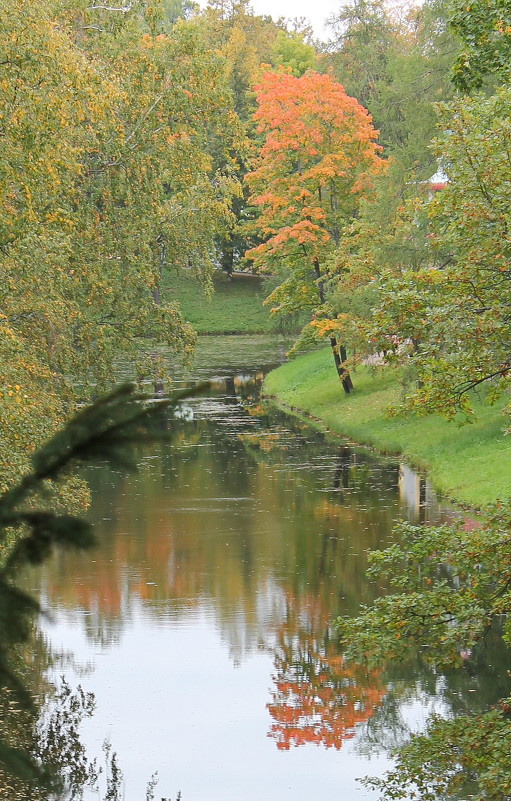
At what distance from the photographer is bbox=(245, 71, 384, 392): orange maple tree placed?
36812 millimetres

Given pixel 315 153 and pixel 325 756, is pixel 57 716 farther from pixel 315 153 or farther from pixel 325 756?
pixel 315 153

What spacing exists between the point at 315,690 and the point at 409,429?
56.4 ft

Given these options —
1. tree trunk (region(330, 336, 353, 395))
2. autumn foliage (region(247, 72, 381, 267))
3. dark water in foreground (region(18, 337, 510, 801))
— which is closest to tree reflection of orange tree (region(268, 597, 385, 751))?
dark water in foreground (region(18, 337, 510, 801))

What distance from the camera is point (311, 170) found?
1444 inches

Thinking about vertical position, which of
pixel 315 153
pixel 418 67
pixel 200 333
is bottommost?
pixel 200 333

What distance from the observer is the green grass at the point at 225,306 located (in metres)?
69.7

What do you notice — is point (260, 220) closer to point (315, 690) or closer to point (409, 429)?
point (409, 429)

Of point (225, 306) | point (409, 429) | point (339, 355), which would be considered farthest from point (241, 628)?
point (225, 306)

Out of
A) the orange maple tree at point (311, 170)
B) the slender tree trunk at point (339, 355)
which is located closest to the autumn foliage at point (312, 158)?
the orange maple tree at point (311, 170)

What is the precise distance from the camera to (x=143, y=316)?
2172 cm

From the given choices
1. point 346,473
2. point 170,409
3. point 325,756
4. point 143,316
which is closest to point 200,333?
point 346,473

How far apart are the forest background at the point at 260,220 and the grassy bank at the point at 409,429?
1.52 metres

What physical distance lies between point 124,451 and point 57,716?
12.3m

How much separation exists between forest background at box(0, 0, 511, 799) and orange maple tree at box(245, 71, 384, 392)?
0.08 m
